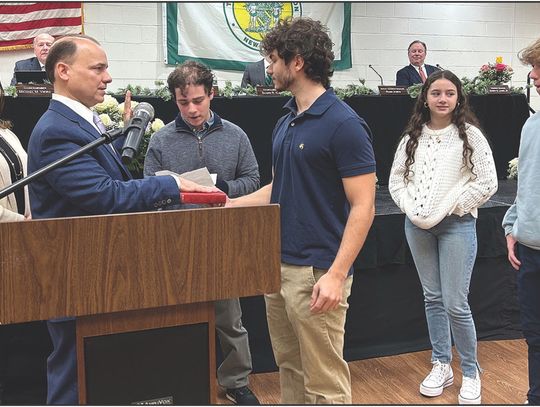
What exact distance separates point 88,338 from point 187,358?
0.19m

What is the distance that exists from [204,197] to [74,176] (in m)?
0.30

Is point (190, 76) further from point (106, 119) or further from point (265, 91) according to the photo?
point (265, 91)

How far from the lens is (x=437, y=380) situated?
2.56 metres

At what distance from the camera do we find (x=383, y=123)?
411 centimetres

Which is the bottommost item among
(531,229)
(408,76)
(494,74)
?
(531,229)

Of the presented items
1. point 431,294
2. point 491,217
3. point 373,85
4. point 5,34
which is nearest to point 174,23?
point 5,34

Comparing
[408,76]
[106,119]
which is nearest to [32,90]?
[106,119]

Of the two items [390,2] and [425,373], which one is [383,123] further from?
[390,2]

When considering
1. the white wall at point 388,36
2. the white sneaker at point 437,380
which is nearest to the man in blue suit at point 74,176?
the white sneaker at point 437,380

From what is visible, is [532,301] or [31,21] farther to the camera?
[31,21]

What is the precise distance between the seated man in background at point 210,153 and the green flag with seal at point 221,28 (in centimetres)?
382

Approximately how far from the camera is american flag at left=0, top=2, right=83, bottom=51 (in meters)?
5.31

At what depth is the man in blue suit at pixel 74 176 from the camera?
1.35 meters

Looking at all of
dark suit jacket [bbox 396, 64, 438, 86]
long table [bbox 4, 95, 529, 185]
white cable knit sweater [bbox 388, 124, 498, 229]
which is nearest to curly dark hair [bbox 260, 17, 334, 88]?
white cable knit sweater [bbox 388, 124, 498, 229]
